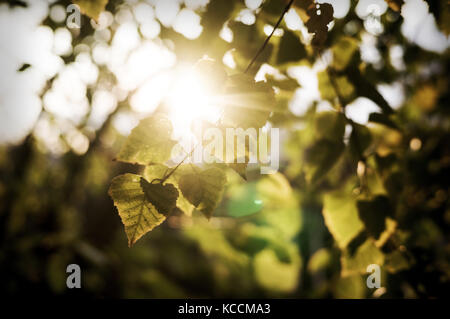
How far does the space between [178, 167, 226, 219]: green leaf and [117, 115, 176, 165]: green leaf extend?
0.25 ft

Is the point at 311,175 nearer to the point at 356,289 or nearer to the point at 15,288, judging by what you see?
the point at 356,289

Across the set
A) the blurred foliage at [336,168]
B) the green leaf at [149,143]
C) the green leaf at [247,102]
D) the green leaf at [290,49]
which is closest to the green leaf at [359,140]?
the blurred foliage at [336,168]

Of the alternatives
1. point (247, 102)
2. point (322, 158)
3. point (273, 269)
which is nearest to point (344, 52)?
point (322, 158)

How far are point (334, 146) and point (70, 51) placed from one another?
3.13ft

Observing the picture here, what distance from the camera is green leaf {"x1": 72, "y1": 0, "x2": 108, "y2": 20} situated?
1.89 ft

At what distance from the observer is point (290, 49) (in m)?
0.75

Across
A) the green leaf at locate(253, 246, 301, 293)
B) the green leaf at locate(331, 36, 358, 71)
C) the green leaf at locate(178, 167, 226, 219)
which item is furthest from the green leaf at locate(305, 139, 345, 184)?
the green leaf at locate(253, 246, 301, 293)

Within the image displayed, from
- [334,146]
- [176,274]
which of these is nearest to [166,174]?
[334,146]

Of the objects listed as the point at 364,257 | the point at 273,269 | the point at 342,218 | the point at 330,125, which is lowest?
the point at 273,269

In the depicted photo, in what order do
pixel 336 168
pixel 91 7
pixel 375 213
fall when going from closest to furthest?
1. pixel 91 7
2. pixel 375 213
3. pixel 336 168

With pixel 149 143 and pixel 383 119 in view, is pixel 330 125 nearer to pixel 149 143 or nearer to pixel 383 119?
pixel 383 119

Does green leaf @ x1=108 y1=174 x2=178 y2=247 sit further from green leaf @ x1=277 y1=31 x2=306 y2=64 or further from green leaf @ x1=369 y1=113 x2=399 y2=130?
green leaf @ x1=369 y1=113 x2=399 y2=130

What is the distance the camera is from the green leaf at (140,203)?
446mm

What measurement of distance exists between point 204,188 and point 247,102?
0.60 ft
